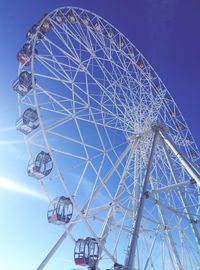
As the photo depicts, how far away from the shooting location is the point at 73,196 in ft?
44.8

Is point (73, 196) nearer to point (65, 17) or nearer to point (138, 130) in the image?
point (138, 130)

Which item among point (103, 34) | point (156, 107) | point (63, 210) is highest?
point (103, 34)

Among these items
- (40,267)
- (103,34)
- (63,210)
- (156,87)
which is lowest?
(40,267)

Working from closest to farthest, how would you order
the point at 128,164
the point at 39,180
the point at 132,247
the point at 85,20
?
the point at 132,247, the point at 39,180, the point at 128,164, the point at 85,20

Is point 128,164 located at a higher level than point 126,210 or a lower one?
higher

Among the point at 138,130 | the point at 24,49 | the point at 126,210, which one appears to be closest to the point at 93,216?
the point at 126,210

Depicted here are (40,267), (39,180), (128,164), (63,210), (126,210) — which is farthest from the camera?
(128,164)

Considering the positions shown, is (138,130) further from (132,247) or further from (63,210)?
(132,247)

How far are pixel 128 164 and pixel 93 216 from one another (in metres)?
3.86

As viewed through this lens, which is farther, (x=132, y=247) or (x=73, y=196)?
(x=73, y=196)

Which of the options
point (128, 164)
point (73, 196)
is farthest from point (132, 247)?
point (128, 164)

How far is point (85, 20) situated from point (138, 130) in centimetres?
777

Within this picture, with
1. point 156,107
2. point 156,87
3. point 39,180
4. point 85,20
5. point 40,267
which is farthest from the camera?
point 156,87

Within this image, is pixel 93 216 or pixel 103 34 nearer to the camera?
pixel 93 216
